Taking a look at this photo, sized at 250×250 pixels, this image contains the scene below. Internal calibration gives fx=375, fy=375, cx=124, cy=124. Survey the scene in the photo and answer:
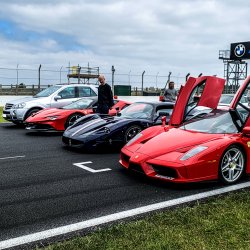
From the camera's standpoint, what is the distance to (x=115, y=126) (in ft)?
26.7

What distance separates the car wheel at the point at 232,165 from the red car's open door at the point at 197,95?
1.31 metres

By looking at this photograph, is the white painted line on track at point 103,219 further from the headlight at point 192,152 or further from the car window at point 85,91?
the car window at point 85,91

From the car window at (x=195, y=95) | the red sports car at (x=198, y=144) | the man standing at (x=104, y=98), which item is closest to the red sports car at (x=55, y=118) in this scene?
the man standing at (x=104, y=98)

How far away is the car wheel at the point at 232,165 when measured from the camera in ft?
18.3

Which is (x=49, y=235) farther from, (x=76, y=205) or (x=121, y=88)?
(x=121, y=88)

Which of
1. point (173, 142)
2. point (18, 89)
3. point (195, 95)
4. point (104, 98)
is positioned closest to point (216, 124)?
point (173, 142)

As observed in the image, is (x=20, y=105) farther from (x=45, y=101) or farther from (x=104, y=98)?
(x=104, y=98)


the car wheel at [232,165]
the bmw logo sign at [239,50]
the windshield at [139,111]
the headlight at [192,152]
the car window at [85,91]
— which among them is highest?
the bmw logo sign at [239,50]

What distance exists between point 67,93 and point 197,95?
7.42m

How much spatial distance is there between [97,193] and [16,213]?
122cm

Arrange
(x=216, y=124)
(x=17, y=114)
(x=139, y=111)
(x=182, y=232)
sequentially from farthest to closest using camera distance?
(x=17, y=114), (x=139, y=111), (x=216, y=124), (x=182, y=232)

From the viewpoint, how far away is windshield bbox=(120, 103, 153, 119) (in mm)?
8789

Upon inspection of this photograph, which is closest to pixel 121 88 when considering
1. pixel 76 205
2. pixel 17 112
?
pixel 17 112

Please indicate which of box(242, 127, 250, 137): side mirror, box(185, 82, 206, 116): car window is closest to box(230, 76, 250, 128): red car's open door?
box(242, 127, 250, 137): side mirror
